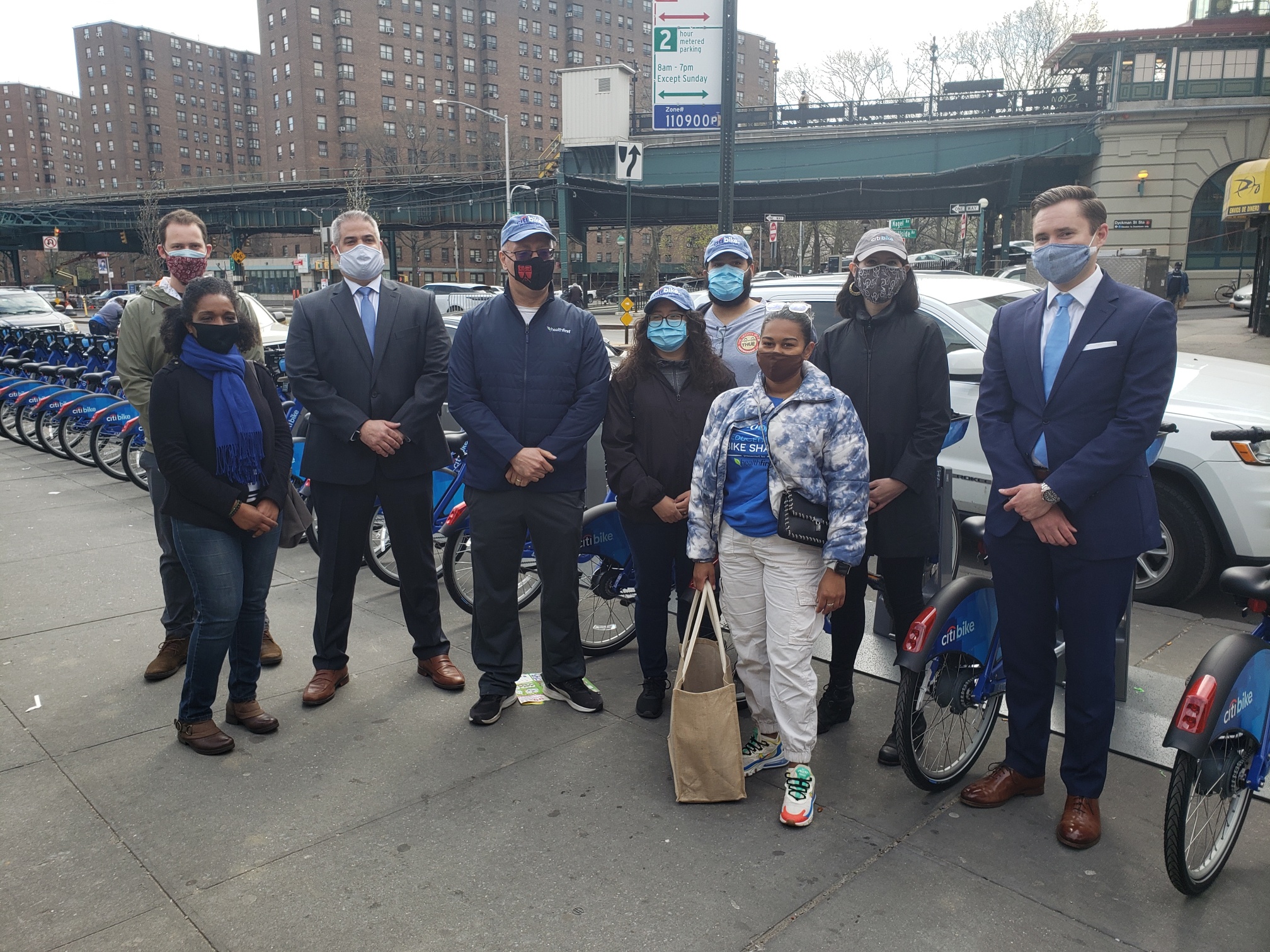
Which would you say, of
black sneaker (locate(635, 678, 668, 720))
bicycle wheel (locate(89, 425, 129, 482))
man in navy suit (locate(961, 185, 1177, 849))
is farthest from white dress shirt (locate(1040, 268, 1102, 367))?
bicycle wheel (locate(89, 425, 129, 482))

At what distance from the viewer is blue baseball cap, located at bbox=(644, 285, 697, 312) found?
4027 mm

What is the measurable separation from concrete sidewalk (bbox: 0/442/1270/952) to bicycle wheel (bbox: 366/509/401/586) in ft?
4.86

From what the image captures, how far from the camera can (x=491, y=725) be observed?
4.28 metres

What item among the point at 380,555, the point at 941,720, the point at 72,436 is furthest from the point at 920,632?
the point at 72,436

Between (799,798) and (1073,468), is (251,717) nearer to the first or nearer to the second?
(799,798)

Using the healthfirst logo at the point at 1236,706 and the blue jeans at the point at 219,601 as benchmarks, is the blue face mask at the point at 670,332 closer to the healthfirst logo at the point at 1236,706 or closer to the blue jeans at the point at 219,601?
the blue jeans at the point at 219,601

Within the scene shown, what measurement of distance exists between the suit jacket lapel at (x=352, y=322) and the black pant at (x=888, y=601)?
2.47m

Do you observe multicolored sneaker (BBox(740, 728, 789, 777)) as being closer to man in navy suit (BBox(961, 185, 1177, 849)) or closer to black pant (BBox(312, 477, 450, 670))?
man in navy suit (BBox(961, 185, 1177, 849))

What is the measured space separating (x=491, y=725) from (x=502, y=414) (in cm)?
143

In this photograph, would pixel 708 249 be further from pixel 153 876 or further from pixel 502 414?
pixel 153 876

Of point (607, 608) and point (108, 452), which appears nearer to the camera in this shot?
point (607, 608)

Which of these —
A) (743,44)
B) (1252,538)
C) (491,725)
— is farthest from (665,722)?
(743,44)

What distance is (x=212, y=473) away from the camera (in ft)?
12.6

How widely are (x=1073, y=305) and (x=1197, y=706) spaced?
1402mm
